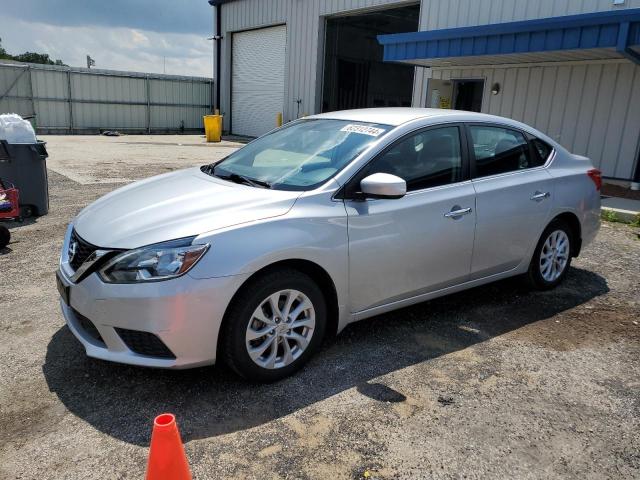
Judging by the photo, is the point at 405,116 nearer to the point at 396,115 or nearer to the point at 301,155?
the point at 396,115

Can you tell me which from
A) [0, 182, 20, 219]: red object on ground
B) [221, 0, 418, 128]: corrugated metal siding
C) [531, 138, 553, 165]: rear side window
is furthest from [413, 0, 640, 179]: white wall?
[0, 182, 20, 219]: red object on ground

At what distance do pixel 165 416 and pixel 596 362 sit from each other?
3.04m

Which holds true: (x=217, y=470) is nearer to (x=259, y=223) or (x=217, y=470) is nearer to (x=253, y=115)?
(x=259, y=223)

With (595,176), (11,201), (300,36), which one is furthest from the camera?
(300,36)

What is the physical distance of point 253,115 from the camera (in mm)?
24344

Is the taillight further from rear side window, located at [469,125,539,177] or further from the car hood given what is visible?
the car hood

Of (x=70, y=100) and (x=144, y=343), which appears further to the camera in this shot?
(x=70, y=100)

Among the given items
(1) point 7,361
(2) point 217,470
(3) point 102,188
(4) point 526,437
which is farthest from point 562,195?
(3) point 102,188

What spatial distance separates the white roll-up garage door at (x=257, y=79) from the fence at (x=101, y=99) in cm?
265

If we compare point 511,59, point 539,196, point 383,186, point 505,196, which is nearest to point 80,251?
point 383,186

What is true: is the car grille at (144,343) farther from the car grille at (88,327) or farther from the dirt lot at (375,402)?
the dirt lot at (375,402)

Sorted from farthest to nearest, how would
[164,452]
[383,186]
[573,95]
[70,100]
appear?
[70,100]
[573,95]
[383,186]
[164,452]

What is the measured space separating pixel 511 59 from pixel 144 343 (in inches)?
424

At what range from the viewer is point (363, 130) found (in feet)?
12.7
